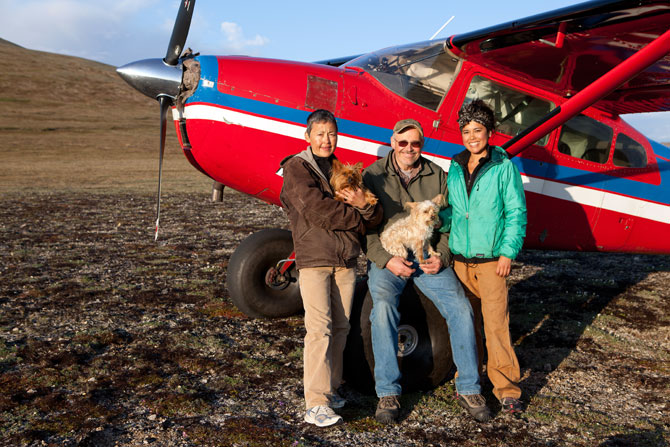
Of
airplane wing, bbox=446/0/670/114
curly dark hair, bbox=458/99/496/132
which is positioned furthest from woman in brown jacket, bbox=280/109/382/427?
airplane wing, bbox=446/0/670/114

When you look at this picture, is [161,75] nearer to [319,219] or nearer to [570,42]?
[319,219]

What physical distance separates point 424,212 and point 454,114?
6.21 ft

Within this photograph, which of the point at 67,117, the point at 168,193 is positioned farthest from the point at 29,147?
the point at 168,193

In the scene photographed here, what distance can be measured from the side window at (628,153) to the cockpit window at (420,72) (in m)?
2.28

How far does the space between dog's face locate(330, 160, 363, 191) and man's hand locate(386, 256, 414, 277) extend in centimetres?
60

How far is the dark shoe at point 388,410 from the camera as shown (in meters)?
3.32

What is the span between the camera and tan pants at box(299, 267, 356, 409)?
3316mm

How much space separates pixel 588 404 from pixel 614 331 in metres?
2.00

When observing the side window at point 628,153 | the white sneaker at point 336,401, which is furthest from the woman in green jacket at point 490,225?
the side window at point 628,153

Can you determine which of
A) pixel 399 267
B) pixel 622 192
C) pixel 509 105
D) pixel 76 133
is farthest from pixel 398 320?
pixel 76 133

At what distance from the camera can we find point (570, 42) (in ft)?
15.7

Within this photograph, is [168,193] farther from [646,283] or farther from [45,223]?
[646,283]

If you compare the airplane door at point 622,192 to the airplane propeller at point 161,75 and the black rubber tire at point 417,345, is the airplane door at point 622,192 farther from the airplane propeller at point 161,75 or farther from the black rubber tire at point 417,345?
the airplane propeller at point 161,75

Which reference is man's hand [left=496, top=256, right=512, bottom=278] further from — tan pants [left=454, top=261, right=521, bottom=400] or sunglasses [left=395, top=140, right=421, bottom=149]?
sunglasses [left=395, top=140, right=421, bottom=149]
